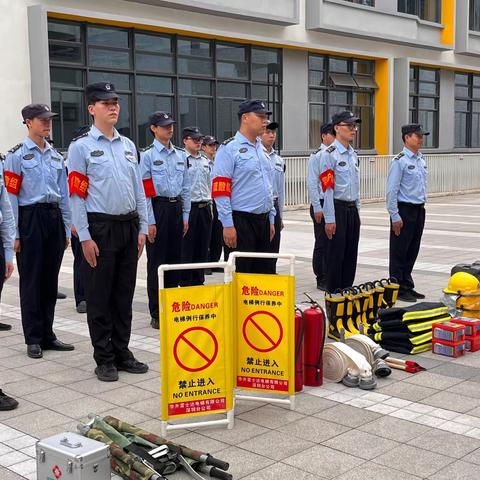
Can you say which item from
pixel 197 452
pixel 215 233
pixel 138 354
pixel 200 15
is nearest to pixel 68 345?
pixel 138 354

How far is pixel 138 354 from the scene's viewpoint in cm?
660

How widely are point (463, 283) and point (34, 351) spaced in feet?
13.8

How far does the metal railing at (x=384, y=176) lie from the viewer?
72.9ft

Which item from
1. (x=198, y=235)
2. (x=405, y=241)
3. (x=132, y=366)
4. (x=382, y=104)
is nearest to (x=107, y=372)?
(x=132, y=366)

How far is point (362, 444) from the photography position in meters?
4.46

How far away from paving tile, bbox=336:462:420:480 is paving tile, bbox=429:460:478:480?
149mm

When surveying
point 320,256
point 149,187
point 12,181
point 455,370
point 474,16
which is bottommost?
point 455,370

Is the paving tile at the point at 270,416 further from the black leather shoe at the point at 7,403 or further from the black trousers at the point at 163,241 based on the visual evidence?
the black trousers at the point at 163,241

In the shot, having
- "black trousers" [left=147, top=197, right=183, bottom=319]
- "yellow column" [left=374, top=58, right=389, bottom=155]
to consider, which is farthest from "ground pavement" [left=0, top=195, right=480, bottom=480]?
"yellow column" [left=374, top=58, right=389, bottom=155]

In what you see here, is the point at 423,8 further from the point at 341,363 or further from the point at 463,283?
the point at 341,363

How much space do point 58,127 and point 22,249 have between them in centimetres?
1192

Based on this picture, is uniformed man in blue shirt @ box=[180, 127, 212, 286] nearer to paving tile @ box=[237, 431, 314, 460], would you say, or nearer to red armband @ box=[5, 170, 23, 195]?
red armband @ box=[5, 170, 23, 195]

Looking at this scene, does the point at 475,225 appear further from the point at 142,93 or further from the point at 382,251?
the point at 142,93

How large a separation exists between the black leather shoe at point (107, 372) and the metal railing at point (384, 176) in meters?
16.3
